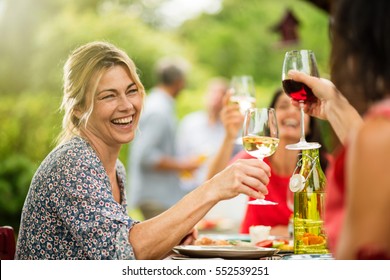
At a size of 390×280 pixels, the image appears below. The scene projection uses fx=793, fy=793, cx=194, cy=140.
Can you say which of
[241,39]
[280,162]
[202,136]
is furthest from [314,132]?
[241,39]

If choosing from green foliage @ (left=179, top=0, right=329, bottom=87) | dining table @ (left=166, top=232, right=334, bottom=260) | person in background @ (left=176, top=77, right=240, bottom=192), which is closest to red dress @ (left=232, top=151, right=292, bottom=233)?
dining table @ (left=166, top=232, right=334, bottom=260)

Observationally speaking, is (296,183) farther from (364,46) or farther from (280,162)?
(280,162)

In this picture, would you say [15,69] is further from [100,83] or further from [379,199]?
[379,199]

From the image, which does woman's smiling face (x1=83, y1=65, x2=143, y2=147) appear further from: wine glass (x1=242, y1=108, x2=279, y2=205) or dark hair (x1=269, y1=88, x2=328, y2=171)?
dark hair (x1=269, y1=88, x2=328, y2=171)

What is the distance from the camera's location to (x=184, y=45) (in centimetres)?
1983

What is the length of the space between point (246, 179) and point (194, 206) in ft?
0.70

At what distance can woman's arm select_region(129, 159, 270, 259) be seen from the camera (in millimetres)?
2672

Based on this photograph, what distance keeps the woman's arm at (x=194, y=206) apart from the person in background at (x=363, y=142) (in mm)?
839

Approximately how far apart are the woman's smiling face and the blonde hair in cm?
3

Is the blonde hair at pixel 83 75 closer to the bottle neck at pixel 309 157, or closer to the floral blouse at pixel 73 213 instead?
the floral blouse at pixel 73 213

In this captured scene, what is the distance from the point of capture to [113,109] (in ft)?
10.2
